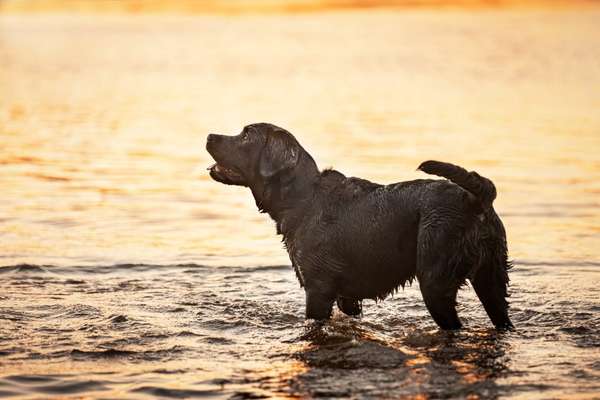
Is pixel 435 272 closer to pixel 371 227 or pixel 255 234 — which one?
pixel 371 227

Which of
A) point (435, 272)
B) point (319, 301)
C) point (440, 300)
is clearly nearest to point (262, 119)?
point (319, 301)

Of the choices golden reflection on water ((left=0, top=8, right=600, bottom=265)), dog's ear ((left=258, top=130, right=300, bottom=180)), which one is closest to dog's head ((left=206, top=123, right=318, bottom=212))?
dog's ear ((left=258, top=130, right=300, bottom=180))

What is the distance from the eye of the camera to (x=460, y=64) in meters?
39.2

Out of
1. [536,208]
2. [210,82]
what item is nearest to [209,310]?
[536,208]

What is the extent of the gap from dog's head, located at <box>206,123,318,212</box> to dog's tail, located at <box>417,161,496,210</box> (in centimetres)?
174

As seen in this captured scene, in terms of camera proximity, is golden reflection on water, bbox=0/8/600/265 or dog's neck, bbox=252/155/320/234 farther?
golden reflection on water, bbox=0/8/600/265

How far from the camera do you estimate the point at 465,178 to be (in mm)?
8602

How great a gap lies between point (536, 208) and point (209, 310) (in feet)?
20.7

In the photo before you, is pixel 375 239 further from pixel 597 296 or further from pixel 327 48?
pixel 327 48

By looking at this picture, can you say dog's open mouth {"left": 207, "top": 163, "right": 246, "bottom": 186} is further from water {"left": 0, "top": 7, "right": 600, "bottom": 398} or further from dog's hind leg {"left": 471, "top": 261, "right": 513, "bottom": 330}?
dog's hind leg {"left": 471, "top": 261, "right": 513, "bottom": 330}

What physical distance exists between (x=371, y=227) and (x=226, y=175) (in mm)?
1584

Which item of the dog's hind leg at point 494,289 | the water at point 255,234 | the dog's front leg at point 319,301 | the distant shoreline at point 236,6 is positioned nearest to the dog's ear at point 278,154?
the dog's front leg at point 319,301

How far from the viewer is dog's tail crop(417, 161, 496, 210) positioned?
8.54 metres

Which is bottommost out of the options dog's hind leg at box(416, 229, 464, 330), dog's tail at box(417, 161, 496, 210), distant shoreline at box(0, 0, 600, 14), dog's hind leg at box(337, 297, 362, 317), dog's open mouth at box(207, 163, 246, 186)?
dog's hind leg at box(337, 297, 362, 317)
